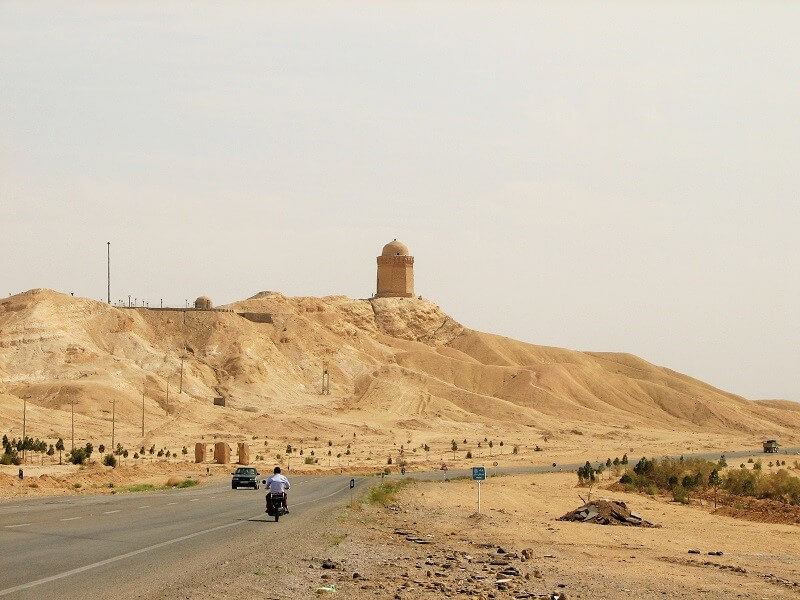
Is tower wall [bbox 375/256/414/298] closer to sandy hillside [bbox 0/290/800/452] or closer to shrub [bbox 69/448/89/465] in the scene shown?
sandy hillside [bbox 0/290/800/452]

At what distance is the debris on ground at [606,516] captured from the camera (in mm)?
29281

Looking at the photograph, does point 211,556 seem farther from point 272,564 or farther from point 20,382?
point 20,382

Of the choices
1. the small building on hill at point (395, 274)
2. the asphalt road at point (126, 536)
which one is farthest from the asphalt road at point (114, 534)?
the small building on hill at point (395, 274)

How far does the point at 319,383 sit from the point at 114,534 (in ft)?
289

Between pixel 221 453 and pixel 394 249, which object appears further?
pixel 394 249

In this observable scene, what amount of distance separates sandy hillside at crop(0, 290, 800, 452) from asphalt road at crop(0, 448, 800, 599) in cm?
4378

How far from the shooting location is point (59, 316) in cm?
10344

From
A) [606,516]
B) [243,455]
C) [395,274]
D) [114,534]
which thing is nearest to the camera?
[114,534]

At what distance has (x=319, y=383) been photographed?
109 metres

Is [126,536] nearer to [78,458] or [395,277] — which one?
[78,458]

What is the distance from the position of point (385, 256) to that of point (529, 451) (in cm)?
6180

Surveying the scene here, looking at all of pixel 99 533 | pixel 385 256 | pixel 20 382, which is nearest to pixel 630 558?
pixel 99 533

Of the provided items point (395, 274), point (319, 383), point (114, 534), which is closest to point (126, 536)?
point (114, 534)

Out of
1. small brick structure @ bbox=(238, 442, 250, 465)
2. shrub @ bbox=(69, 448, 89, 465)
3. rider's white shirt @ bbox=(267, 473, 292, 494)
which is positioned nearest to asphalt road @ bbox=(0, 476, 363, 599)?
rider's white shirt @ bbox=(267, 473, 292, 494)
